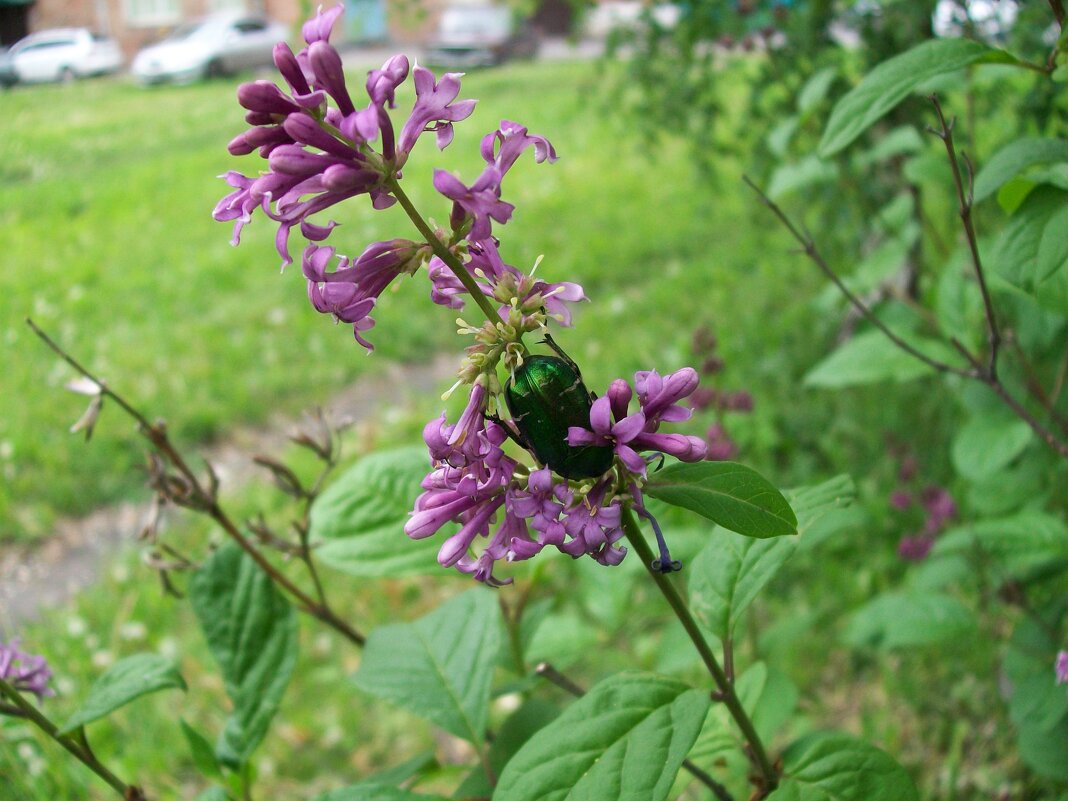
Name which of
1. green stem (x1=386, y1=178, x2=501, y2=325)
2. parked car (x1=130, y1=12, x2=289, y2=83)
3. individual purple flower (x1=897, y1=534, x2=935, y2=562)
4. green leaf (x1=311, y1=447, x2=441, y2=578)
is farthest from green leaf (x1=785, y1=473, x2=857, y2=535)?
parked car (x1=130, y1=12, x2=289, y2=83)

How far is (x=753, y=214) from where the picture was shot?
13.7ft

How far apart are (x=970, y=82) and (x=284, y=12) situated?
15942mm

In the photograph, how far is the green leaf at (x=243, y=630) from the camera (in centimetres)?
121

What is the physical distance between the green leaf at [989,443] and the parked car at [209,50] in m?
14.2

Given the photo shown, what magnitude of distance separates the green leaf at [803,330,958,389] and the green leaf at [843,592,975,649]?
15.7 inches

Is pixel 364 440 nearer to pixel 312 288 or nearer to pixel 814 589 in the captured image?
pixel 814 589

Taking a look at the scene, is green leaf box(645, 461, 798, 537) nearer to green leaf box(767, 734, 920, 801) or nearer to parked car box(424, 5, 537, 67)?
green leaf box(767, 734, 920, 801)

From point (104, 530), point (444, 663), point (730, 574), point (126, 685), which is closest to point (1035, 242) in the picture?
point (730, 574)

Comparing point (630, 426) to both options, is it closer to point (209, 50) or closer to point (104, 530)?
point (104, 530)

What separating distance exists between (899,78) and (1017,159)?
16 centimetres

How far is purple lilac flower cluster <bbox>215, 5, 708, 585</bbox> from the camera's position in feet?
2.33

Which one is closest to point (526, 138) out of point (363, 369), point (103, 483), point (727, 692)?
point (727, 692)

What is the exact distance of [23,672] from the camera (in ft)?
3.91

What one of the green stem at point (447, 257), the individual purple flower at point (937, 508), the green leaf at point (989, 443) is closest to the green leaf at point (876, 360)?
the green leaf at point (989, 443)
